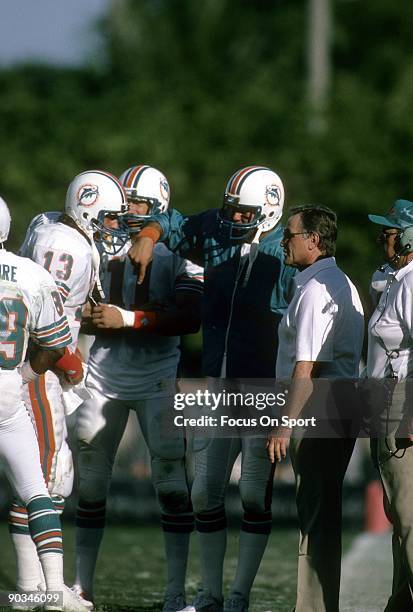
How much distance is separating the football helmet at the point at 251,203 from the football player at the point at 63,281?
58 centimetres

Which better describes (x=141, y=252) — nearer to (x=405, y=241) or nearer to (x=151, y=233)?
(x=151, y=233)

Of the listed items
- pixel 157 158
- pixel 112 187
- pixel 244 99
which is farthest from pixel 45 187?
pixel 112 187

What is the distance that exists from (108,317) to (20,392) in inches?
37.6

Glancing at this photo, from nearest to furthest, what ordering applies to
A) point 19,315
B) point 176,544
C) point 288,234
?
point 19,315, point 288,234, point 176,544

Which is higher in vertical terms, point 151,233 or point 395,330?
point 151,233

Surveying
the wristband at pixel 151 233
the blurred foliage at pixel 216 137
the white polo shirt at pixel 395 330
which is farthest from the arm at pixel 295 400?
the blurred foliage at pixel 216 137

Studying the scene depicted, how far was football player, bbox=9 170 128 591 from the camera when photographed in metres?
6.48

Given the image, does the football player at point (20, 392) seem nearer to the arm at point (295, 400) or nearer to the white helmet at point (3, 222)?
the white helmet at point (3, 222)

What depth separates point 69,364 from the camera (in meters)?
6.40

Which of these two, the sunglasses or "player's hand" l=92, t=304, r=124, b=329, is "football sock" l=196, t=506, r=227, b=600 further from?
the sunglasses

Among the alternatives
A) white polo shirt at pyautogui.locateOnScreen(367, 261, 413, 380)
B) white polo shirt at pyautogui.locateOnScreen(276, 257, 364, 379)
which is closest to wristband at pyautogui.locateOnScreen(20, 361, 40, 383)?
white polo shirt at pyautogui.locateOnScreen(276, 257, 364, 379)

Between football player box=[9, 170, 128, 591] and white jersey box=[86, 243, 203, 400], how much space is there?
0.34 meters

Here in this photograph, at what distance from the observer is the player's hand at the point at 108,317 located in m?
6.85

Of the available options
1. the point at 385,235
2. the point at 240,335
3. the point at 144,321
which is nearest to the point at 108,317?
the point at 144,321
